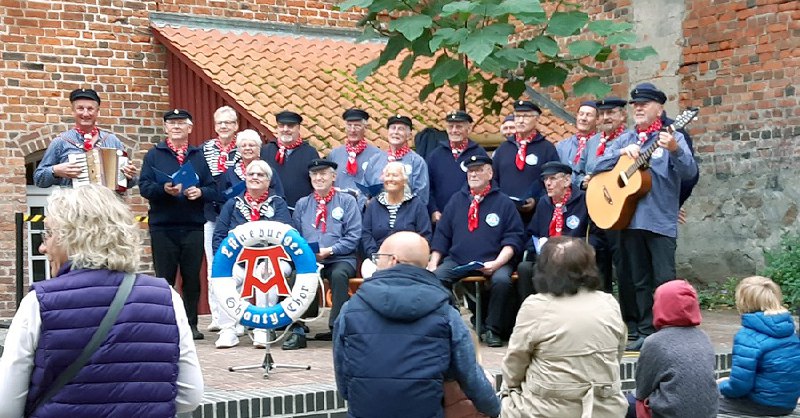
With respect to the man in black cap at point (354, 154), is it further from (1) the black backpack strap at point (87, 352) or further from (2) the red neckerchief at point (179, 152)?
(1) the black backpack strap at point (87, 352)

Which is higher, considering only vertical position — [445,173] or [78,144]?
[78,144]

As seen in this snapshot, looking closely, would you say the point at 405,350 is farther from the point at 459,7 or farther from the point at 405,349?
the point at 459,7

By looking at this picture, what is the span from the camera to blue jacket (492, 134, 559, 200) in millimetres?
9883

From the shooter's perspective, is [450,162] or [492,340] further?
[450,162]

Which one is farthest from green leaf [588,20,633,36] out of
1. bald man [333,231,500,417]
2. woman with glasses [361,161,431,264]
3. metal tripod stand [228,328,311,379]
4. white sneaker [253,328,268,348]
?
bald man [333,231,500,417]

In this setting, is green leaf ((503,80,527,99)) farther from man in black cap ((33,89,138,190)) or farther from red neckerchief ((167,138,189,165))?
man in black cap ((33,89,138,190))

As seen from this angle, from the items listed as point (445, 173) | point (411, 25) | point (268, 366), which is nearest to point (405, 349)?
point (268, 366)

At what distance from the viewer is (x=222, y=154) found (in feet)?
32.6

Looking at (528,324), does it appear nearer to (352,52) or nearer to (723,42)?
(723,42)

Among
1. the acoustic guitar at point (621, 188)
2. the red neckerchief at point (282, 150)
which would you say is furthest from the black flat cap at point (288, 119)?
the acoustic guitar at point (621, 188)

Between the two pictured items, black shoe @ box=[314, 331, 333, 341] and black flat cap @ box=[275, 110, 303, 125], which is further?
black flat cap @ box=[275, 110, 303, 125]

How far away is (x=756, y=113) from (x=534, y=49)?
3.11m

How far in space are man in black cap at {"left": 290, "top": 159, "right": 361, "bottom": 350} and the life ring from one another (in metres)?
1.61

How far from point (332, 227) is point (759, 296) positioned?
384 cm
